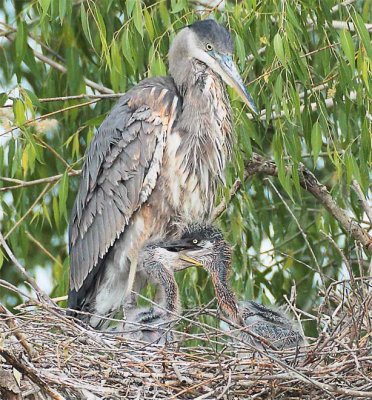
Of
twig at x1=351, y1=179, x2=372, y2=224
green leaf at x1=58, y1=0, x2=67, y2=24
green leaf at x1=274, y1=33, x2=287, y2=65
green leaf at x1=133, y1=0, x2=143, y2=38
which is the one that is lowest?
twig at x1=351, y1=179, x2=372, y2=224

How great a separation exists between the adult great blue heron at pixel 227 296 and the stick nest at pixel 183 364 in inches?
10.4

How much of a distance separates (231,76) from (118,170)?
1.92ft

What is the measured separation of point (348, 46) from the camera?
5.27m

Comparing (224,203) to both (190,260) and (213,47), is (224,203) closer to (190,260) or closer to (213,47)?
(190,260)

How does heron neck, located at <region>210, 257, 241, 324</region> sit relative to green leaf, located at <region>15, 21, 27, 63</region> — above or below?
below

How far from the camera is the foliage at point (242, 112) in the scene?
5457 mm

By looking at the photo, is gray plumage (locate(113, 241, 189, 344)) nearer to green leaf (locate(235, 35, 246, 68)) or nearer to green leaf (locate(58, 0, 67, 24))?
green leaf (locate(235, 35, 246, 68))

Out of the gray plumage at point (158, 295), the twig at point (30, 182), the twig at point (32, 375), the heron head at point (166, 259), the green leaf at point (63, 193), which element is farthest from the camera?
the twig at point (30, 182)

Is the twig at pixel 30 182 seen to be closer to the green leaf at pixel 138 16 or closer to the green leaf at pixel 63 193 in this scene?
the green leaf at pixel 63 193

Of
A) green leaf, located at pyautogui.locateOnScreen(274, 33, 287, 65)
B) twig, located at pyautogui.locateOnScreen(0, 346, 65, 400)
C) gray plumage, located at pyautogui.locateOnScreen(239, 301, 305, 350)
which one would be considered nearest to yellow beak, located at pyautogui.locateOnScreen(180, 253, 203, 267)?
gray plumage, located at pyautogui.locateOnScreen(239, 301, 305, 350)

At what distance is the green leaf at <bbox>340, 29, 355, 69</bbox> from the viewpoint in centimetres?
526

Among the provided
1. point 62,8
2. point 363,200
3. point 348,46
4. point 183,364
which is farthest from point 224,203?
point 183,364

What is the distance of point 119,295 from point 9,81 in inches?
59.2

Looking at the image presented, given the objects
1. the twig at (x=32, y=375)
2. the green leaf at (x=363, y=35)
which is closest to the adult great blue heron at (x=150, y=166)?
the green leaf at (x=363, y=35)
